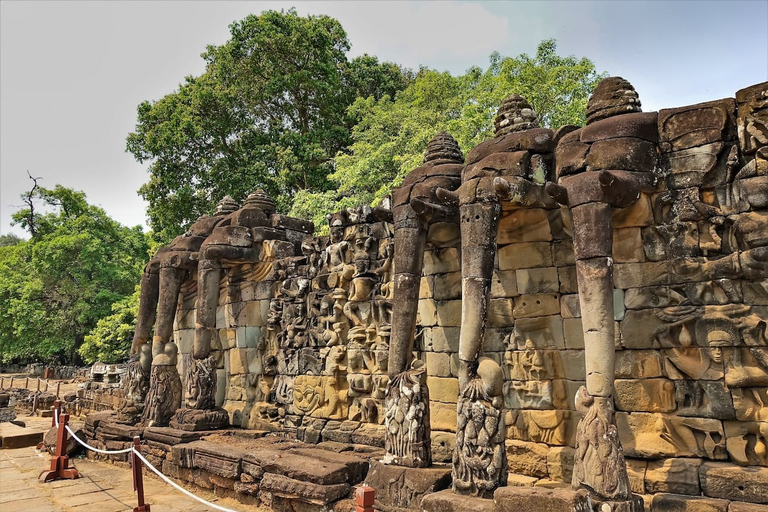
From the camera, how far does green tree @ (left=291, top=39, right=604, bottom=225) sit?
13398 mm

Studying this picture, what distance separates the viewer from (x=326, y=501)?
5.88 metres

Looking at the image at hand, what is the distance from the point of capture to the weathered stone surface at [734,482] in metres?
4.45

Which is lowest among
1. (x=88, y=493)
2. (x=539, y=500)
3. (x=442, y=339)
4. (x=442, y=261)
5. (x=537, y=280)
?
(x=88, y=493)

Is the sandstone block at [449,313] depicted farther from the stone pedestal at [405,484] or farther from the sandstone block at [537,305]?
the stone pedestal at [405,484]

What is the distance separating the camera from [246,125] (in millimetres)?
19438

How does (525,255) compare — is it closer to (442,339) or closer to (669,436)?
(442,339)

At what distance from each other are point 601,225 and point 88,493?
7.46 metres

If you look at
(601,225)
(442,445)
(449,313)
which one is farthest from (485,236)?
(442,445)

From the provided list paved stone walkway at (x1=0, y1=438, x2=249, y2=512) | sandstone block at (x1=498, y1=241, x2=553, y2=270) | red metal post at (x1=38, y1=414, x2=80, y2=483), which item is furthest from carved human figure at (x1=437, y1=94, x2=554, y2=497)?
red metal post at (x1=38, y1=414, x2=80, y2=483)

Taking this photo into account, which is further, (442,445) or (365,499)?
(442,445)

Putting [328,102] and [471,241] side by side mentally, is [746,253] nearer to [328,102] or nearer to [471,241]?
[471,241]

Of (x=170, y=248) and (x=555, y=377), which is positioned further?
(x=170, y=248)

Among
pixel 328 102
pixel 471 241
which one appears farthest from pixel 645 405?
pixel 328 102

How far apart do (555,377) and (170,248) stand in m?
7.93
